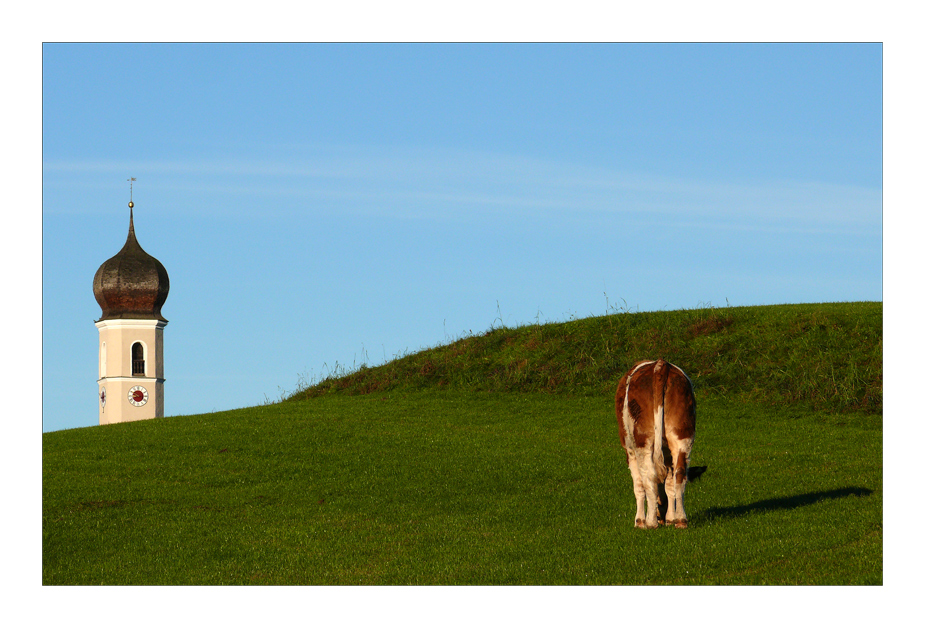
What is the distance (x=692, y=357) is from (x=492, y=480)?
15.7 metres

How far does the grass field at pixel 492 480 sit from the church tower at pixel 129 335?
62.5 m

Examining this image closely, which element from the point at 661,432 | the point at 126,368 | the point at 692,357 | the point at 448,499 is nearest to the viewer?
the point at 661,432

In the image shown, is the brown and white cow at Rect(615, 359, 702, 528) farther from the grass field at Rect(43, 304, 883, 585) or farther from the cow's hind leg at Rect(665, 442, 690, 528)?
the grass field at Rect(43, 304, 883, 585)

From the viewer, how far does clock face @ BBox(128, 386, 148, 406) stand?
100 metres

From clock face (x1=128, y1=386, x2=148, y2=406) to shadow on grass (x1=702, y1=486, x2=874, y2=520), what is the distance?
89.3 meters

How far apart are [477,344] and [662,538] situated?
2791 cm

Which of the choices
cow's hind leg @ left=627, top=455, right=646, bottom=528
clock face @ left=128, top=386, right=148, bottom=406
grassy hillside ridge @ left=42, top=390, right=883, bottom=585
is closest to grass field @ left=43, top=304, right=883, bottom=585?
grassy hillside ridge @ left=42, top=390, right=883, bottom=585

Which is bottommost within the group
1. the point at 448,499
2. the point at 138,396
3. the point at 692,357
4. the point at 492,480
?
the point at 448,499

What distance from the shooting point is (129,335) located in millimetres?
100438

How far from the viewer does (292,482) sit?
82.7ft

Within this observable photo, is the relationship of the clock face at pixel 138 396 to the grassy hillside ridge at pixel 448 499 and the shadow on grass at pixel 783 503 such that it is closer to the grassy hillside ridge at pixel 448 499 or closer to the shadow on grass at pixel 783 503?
the grassy hillside ridge at pixel 448 499

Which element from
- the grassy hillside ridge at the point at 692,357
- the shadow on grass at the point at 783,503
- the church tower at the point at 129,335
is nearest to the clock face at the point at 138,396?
the church tower at the point at 129,335

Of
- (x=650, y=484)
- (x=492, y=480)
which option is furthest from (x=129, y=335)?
(x=650, y=484)

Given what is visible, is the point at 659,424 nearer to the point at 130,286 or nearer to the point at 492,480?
the point at 492,480
